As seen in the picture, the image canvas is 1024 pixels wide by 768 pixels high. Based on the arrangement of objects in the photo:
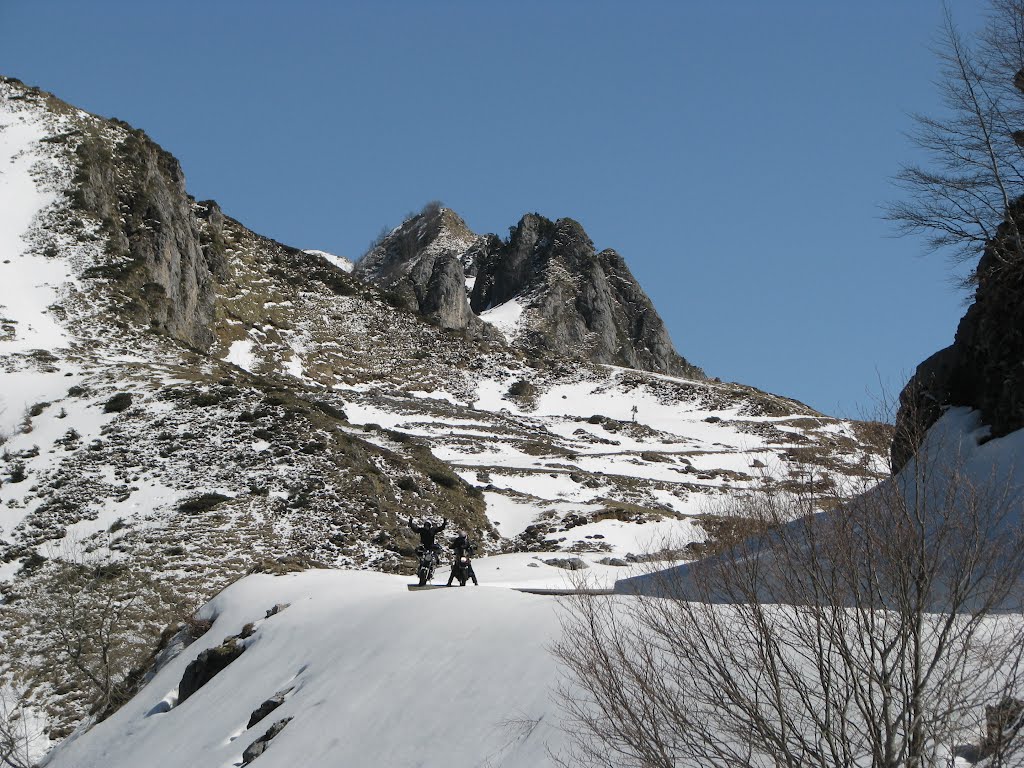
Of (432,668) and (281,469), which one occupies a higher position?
(281,469)

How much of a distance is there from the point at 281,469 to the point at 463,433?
2866 centimetres

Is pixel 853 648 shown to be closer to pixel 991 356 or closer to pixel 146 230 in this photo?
pixel 991 356

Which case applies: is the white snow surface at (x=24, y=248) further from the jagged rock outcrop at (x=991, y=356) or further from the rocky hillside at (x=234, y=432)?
the jagged rock outcrop at (x=991, y=356)

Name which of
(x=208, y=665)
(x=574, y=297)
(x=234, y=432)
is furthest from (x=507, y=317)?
(x=208, y=665)

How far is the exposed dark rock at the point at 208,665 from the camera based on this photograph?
67.1 feet

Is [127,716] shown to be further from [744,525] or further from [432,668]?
[744,525]

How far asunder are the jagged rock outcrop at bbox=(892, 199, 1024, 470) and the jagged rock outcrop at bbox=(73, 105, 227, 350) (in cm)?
5265

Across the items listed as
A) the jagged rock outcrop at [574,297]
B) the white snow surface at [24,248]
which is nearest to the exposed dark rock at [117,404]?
the white snow surface at [24,248]

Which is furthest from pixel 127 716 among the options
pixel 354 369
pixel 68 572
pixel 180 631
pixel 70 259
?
pixel 354 369

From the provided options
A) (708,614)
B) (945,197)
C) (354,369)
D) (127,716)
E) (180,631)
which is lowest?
(127,716)

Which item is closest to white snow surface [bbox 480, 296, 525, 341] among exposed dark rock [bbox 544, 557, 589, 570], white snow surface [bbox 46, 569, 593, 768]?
exposed dark rock [bbox 544, 557, 589, 570]

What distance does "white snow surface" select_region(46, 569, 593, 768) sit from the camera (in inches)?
503

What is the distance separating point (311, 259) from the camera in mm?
112688

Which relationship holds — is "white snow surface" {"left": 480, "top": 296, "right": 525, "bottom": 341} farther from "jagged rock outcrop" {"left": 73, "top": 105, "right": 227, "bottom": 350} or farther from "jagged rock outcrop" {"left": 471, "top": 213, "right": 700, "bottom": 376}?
"jagged rock outcrop" {"left": 73, "top": 105, "right": 227, "bottom": 350}
